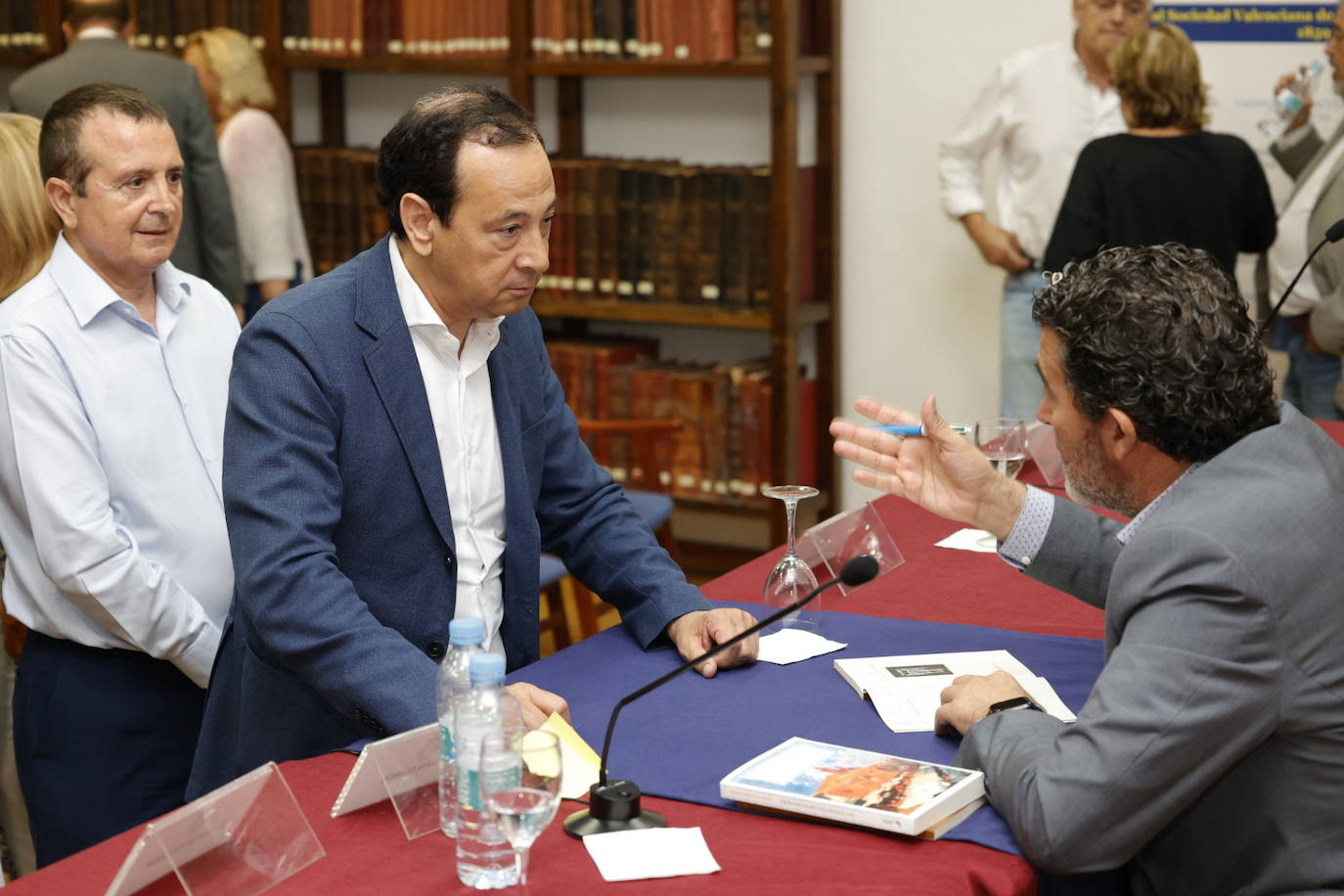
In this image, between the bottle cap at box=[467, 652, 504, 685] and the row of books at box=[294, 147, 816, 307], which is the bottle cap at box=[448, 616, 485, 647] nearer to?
the bottle cap at box=[467, 652, 504, 685]

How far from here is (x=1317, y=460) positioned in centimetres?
176

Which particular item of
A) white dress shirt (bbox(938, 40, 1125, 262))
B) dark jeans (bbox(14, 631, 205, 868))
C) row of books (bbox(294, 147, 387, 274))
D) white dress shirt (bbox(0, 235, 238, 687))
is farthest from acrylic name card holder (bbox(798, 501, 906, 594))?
row of books (bbox(294, 147, 387, 274))

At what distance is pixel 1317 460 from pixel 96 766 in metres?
1.87

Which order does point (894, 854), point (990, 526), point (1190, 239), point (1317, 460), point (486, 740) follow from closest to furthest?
point (486, 740) < point (894, 854) < point (1317, 460) < point (990, 526) < point (1190, 239)

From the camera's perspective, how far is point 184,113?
4730 millimetres

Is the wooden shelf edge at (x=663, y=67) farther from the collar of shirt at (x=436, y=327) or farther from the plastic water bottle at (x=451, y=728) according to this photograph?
the plastic water bottle at (x=451, y=728)

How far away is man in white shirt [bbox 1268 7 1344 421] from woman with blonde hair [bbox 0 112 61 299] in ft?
9.99

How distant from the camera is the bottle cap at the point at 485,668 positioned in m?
1.52

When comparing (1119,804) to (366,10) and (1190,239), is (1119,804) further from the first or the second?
(366,10)

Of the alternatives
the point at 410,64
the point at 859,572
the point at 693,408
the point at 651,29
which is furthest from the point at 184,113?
the point at 859,572

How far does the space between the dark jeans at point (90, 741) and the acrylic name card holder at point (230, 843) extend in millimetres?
1018

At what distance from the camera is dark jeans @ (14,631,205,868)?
245cm

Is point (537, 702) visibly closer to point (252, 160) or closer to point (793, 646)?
point (793, 646)

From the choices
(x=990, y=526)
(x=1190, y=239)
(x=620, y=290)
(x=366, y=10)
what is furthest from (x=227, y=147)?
(x=990, y=526)
